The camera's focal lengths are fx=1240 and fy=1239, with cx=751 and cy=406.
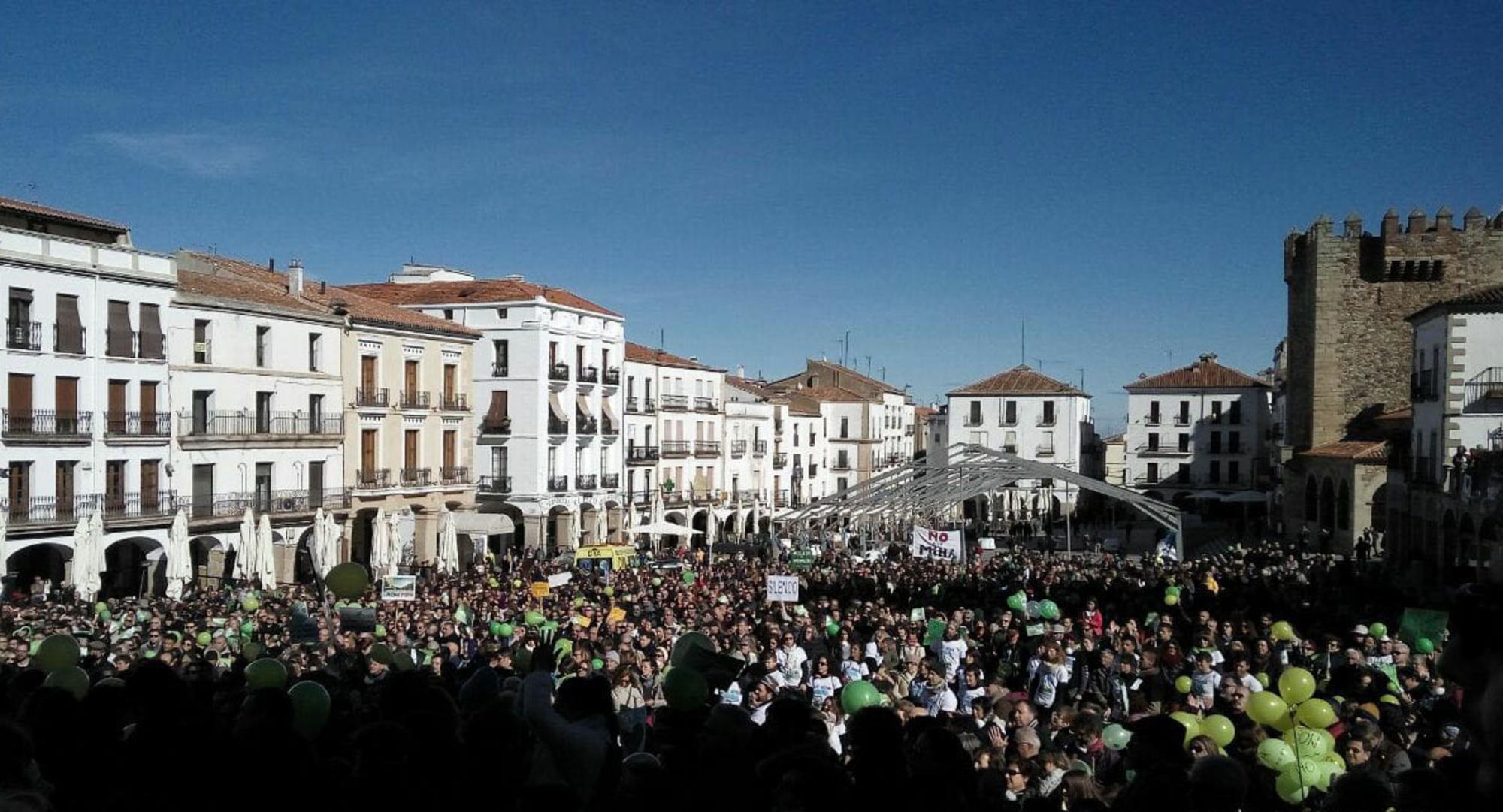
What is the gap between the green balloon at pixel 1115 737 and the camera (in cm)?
825

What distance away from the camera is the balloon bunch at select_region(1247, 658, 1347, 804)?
7141 millimetres

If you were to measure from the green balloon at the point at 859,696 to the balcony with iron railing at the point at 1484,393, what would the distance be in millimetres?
26480

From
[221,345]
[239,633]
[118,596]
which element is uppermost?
[221,345]

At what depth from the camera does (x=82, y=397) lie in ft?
94.2

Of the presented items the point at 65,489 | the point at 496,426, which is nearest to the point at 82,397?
the point at 65,489

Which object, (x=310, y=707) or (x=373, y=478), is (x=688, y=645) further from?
(x=373, y=478)

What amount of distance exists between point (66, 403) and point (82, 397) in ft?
1.18

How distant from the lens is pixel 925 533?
26875 millimetres

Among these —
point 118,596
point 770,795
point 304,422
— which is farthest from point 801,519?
point 770,795

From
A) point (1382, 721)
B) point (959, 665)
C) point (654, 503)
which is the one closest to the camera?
point (1382, 721)

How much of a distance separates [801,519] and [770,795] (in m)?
27.1

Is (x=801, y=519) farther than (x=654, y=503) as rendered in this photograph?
No

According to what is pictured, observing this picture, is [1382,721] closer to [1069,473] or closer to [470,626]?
[470,626]

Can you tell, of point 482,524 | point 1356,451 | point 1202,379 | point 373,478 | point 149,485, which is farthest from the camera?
point 1202,379
